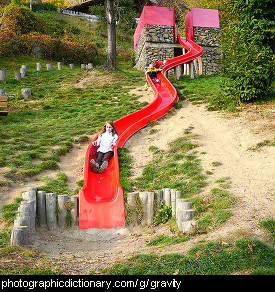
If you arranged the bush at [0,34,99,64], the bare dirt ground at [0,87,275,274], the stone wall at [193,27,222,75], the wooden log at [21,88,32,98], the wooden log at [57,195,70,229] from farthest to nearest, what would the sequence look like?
the bush at [0,34,99,64] → the stone wall at [193,27,222,75] → the wooden log at [21,88,32,98] → the wooden log at [57,195,70,229] → the bare dirt ground at [0,87,275,274]

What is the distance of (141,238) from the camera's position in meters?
6.40

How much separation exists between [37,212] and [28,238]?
0.85 meters

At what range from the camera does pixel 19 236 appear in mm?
5352

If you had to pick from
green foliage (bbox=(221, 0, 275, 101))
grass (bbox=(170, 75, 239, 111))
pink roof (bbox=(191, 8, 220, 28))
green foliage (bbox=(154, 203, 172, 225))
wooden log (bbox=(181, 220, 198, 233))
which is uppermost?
pink roof (bbox=(191, 8, 220, 28))

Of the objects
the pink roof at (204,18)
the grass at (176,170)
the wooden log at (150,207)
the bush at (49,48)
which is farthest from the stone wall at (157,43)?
the wooden log at (150,207)

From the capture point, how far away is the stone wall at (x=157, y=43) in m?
23.2

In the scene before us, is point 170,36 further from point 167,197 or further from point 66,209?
point 66,209

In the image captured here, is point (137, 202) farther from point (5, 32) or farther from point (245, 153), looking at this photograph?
point (5, 32)

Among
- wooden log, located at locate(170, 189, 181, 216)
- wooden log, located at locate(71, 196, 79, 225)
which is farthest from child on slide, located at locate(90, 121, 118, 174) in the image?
wooden log, located at locate(170, 189, 181, 216)

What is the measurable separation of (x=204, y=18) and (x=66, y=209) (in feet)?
69.7

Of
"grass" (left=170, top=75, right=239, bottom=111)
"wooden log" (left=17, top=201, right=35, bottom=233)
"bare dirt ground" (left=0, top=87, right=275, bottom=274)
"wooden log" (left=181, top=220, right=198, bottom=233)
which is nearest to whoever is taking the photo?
"bare dirt ground" (left=0, top=87, right=275, bottom=274)

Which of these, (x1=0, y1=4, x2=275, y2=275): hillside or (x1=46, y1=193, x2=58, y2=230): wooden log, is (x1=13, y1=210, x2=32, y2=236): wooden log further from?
(x1=46, y1=193, x2=58, y2=230): wooden log

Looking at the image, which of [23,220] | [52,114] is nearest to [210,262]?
[23,220]

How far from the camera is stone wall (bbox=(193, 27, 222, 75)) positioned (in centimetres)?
2408
